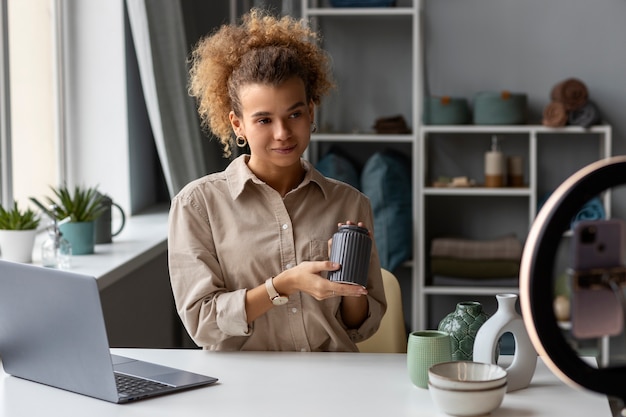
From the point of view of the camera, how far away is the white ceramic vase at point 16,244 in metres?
2.36

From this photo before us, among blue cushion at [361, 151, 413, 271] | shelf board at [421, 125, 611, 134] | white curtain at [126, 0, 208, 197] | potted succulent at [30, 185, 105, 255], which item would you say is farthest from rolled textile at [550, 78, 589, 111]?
potted succulent at [30, 185, 105, 255]

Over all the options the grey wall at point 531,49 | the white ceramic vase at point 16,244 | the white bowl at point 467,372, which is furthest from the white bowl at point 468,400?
the grey wall at point 531,49

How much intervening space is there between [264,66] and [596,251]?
118 cm

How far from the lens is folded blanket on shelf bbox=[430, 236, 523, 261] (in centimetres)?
378

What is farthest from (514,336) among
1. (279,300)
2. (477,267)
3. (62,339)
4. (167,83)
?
(477,267)

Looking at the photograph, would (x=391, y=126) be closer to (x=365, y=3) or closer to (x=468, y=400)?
(x=365, y=3)

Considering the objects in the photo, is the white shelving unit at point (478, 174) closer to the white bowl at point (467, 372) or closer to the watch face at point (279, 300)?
the watch face at point (279, 300)

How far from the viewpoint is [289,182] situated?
6.12 ft

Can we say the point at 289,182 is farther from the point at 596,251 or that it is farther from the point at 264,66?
the point at 596,251

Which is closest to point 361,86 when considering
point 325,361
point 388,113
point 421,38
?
point 388,113

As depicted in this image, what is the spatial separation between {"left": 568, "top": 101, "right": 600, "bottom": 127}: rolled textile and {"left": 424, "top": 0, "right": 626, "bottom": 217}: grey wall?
265 mm

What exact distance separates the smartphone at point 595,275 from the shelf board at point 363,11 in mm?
3190

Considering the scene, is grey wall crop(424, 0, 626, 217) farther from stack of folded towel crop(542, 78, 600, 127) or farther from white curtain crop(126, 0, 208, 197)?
white curtain crop(126, 0, 208, 197)

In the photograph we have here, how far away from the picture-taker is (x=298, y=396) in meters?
1.44
